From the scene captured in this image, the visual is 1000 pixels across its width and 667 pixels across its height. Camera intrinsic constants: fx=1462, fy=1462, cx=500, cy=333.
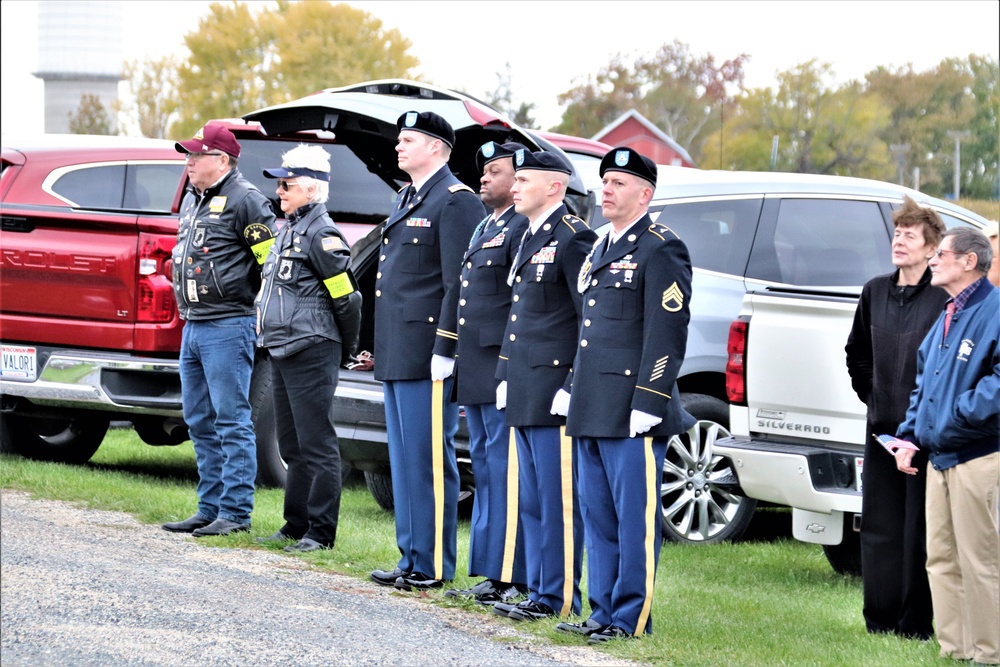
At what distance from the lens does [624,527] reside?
18.8ft

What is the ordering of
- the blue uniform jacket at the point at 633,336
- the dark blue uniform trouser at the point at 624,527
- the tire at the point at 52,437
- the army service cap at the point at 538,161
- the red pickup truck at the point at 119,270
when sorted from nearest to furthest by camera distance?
the blue uniform jacket at the point at 633,336, the dark blue uniform trouser at the point at 624,527, the army service cap at the point at 538,161, the red pickup truck at the point at 119,270, the tire at the point at 52,437

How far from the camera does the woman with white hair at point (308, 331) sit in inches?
285

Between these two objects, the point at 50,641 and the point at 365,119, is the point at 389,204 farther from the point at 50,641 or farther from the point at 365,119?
the point at 50,641

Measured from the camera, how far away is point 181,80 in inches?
2282

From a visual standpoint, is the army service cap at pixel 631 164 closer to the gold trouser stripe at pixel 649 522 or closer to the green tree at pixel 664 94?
the gold trouser stripe at pixel 649 522

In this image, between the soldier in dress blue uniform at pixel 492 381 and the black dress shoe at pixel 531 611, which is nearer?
the black dress shoe at pixel 531 611

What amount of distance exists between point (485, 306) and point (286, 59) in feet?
171

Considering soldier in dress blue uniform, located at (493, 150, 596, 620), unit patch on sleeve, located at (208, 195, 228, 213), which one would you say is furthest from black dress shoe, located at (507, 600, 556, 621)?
unit patch on sleeve, located at (208, 195, 228, 213)

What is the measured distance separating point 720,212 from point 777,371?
1.86 metres

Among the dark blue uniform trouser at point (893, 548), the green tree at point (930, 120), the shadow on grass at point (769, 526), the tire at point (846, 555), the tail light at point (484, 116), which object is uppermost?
the green tree at point (930, 120)

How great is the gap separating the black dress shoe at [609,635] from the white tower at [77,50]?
70.7 metres

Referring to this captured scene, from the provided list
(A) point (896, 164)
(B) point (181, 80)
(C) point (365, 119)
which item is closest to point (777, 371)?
(C) point (365, 119)

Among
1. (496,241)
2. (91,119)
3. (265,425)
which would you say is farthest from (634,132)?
(496,241)

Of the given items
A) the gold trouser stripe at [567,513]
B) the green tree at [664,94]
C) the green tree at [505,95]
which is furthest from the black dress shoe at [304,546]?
the green tree at [505,95]
